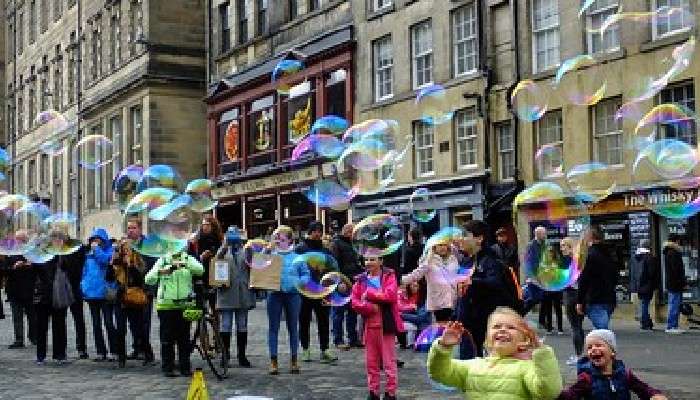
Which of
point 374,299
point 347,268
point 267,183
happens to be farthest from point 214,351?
point 267,183

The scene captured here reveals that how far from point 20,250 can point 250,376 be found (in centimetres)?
455

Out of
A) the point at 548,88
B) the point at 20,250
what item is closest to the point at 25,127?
the point at 548,88

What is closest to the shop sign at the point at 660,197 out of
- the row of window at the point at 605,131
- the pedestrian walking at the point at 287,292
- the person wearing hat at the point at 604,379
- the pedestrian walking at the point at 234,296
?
the row of window at the point at 605,131

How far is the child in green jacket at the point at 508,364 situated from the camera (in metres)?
4.90

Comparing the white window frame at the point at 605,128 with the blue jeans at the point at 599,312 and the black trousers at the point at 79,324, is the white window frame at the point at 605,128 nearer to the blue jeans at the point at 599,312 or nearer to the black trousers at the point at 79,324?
the blue jeans at the point at 599,312

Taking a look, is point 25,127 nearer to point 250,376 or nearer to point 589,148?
point 589,148

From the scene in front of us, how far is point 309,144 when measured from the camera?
58.4ft

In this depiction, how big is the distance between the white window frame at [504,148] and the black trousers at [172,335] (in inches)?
586

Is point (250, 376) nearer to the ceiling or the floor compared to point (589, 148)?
nearer to the floor

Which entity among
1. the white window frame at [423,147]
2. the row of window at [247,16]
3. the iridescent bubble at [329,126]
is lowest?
the iridescent bubble at [329,126]

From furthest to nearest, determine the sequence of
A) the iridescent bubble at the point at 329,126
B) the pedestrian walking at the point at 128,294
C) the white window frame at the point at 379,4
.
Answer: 1. the white window frame at the point at 379,4
2. the iridescent bubble at the point at 329,126
3. the pedestrian walking at the point at 128,294

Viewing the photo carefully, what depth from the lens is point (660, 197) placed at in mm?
21047

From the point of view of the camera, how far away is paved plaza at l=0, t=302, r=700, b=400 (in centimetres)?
1068

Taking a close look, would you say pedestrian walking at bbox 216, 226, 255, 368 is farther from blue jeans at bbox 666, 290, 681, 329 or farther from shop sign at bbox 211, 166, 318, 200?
shop sign at bbox 211, 166, 318, 200
